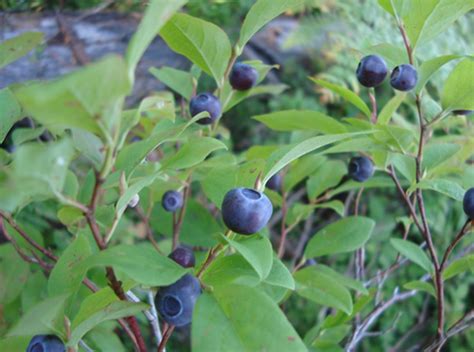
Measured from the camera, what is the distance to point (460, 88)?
73 cm

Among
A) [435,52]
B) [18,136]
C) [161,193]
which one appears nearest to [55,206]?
[161,193]

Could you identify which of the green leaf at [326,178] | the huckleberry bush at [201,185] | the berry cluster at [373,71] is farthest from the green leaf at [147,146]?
the green leaf at [326,178]

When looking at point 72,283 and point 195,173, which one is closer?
point 72,283

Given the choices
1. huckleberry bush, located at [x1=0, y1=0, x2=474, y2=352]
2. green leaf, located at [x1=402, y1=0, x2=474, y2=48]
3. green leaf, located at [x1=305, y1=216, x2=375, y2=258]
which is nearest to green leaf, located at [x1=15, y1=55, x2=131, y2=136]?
huckleberry bush, located at [x1=0, y1=0, x2=474, y2=352]

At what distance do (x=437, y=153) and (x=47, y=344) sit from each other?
0.64 meters

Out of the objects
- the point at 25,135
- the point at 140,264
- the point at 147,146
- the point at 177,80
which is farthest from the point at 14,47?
the point at 140,264

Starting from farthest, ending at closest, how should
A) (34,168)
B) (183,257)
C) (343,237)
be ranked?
(343,237) → (183,257) → (34,168)

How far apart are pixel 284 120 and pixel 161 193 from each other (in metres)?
0.29

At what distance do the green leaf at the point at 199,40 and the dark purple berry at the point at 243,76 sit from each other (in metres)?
0.09

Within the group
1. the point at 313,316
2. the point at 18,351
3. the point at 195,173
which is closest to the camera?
the point at 18,351

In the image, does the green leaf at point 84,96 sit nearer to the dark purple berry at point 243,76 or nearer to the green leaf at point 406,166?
the dark purple berry at point 243,76

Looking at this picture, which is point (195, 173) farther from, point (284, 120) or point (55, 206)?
point (55, 206)

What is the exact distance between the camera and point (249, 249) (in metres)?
0.53

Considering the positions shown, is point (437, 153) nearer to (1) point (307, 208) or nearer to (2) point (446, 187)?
(2) point (446, 187)
